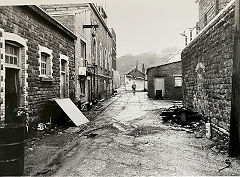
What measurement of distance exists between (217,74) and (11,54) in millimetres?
6329

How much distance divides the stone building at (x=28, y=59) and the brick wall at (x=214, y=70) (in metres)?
5.97

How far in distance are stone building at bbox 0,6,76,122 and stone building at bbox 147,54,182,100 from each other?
57.0 ft

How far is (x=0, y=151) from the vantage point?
15.6 ft

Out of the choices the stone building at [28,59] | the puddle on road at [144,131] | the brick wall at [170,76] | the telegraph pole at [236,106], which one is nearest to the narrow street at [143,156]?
the puddle on road at [144,131]

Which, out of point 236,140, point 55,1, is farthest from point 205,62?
point 55,1

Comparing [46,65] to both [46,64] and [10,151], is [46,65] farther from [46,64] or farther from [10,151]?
[10,151]

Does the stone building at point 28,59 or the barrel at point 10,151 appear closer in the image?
the barrel at point 10,151

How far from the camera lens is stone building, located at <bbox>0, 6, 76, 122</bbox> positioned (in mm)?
7609

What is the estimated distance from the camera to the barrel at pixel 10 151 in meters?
4.77

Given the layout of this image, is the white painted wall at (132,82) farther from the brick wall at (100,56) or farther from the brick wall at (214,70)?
the brick wall at (214,70)

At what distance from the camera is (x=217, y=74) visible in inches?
332

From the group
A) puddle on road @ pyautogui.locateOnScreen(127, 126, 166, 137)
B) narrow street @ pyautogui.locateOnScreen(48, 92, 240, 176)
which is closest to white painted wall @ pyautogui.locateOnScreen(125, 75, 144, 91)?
puddle on road @ pyautogui.locateOnScreen(127, 126, 166, 137)

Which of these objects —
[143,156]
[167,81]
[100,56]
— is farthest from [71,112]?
[167,81]

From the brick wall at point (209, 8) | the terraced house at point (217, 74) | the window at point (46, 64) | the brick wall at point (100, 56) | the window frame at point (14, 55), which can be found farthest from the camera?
the brick wall at point (100, 56)
